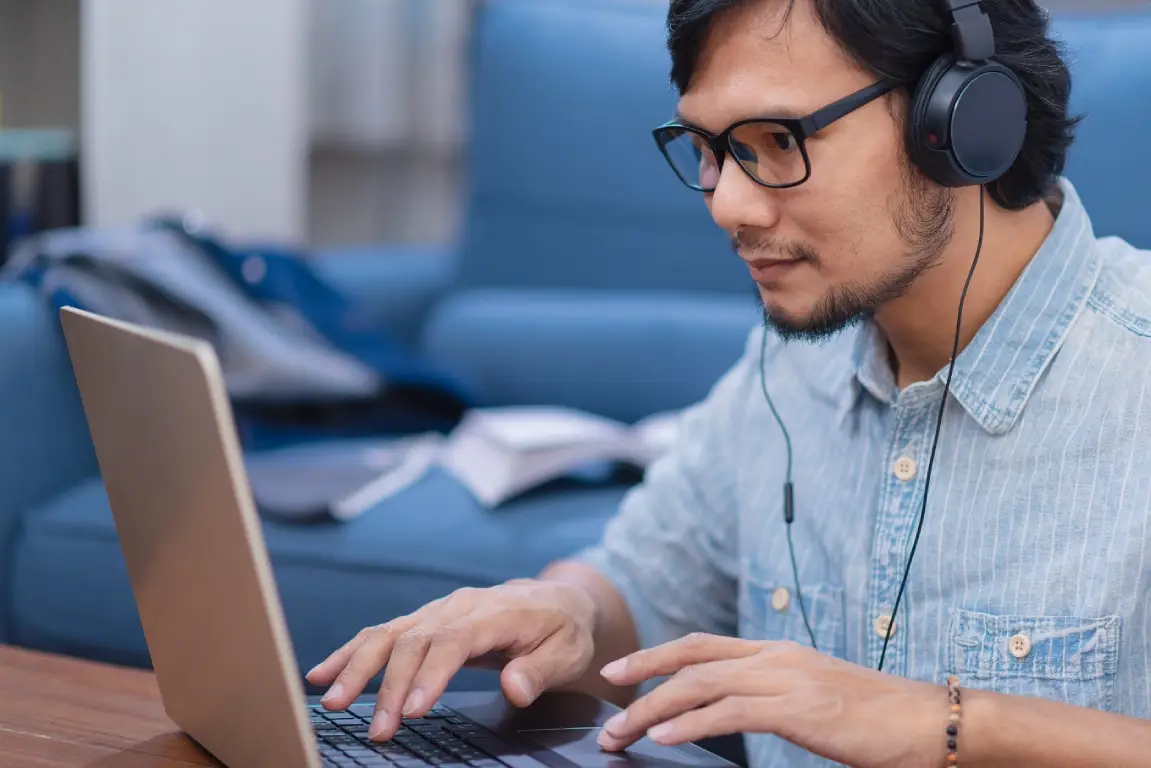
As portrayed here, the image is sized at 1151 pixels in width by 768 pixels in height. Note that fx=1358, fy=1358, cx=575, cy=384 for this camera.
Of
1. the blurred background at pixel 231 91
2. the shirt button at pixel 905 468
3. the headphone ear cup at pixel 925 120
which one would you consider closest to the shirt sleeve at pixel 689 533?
the shirt button at pixel 905 468

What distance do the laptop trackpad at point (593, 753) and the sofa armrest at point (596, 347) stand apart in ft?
3.67

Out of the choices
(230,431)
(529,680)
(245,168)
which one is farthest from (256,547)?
Answer: (245,168)

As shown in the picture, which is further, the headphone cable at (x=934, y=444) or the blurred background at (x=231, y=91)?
the blurred background at (x=231, y=91)

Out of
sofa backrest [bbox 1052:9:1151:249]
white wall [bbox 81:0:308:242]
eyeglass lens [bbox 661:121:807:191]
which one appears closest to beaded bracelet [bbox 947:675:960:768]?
eyeglass lens [bbox 661:121:807:191]

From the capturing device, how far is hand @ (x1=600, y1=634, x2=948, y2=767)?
70cm

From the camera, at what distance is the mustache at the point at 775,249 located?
0.91 metres

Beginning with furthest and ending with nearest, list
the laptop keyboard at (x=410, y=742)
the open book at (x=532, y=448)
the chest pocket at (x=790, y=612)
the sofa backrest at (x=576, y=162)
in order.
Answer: the sofa backrest at (x=576, y=162) → the open book at (x=532, y=448) → the chest pocket at (x=790, y=612) → the laptop keyboard at (x=410, y=742)

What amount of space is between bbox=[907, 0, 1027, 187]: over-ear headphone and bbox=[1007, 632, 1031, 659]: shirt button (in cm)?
29

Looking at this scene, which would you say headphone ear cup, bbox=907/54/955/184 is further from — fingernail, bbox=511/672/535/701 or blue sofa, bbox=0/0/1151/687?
blue sofa, bbox=0/0/1151/687

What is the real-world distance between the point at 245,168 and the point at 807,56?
227 cm

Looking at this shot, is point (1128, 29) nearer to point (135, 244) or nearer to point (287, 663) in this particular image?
point (135, 244)

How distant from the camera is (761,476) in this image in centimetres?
107

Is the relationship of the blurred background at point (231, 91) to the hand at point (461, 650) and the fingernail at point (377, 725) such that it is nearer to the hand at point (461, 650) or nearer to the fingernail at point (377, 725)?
the hand at point (461, 650)

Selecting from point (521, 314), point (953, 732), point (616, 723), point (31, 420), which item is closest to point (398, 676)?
point (616, 723)
